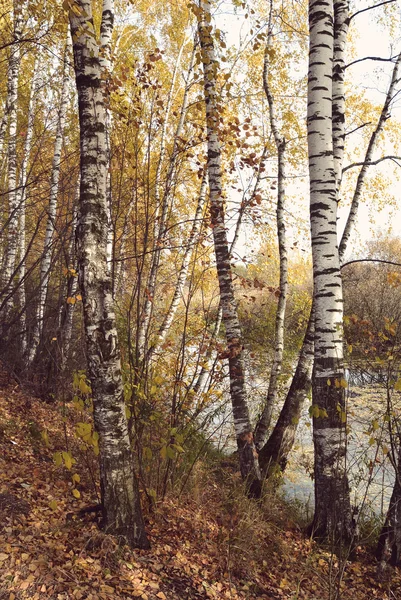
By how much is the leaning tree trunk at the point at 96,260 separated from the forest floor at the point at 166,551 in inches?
18.5

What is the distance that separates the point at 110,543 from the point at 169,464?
95 centimetres

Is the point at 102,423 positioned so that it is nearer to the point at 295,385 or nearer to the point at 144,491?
the point at 144,491

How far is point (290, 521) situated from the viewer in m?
4.16

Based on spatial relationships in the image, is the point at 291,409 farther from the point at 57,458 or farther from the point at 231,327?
the point at 57,458

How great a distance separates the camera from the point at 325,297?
3.71 metres

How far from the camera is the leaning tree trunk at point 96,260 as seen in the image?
8.82ft

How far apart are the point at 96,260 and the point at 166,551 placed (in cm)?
227

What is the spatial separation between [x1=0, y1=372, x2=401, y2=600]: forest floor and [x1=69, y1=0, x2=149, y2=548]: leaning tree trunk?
1.54ft

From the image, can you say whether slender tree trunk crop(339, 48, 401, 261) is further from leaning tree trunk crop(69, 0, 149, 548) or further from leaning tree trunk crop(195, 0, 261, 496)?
leaning tree trunk crop(69, 0, 149, 548)

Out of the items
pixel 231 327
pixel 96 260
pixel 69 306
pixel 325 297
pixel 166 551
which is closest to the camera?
pixel 96 260

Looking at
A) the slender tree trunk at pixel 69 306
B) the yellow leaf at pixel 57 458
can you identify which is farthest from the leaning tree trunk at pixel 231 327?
the yellow leaf at pixel 57 458

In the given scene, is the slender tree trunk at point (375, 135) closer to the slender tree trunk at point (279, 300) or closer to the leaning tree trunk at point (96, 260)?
the slender tree trunk at point (279, 300)

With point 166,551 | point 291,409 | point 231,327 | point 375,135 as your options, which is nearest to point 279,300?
point 291,409

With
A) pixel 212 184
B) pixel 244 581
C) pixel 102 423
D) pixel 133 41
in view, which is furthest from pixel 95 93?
pixel 133 41
